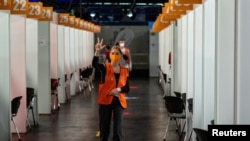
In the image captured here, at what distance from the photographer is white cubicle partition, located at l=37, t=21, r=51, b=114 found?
1348 cm

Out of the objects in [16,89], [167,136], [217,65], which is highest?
[217,65]

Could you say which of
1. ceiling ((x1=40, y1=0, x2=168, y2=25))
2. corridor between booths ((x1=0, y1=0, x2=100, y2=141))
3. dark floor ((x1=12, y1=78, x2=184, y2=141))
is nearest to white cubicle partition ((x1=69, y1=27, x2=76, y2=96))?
corridor between booths ((x1=0, y1=0, x2=100, y2=141))

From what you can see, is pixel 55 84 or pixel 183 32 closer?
pixel 183 32

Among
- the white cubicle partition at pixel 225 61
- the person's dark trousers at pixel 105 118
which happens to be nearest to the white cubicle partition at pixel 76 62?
the person's dark trousers at pixel 105 118

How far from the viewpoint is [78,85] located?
68.4 ft

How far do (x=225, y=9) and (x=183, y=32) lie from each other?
5.83m

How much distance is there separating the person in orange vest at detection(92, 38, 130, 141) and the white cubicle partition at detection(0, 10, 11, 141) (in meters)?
2.15

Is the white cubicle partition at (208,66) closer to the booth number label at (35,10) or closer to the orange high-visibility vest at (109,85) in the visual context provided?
the orange high-visibility vest at (109,85)

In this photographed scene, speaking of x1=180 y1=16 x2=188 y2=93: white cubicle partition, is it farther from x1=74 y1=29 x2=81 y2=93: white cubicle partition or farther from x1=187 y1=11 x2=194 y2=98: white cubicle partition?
x1=74 y1=29 x2=81 y2=93: white cubicle partition

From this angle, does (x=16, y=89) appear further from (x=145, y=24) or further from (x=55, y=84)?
(x=145, y=24)

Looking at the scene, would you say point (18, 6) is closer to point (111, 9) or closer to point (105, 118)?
point (105, 118)

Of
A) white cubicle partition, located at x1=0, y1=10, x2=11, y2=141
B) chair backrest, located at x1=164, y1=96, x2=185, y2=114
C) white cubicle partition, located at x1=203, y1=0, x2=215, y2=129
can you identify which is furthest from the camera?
chair backrest, located at x1=164, y1=96, x2=185, y2=114

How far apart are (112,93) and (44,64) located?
20.0 ft

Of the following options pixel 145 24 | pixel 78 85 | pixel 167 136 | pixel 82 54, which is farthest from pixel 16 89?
pixel 145 24
